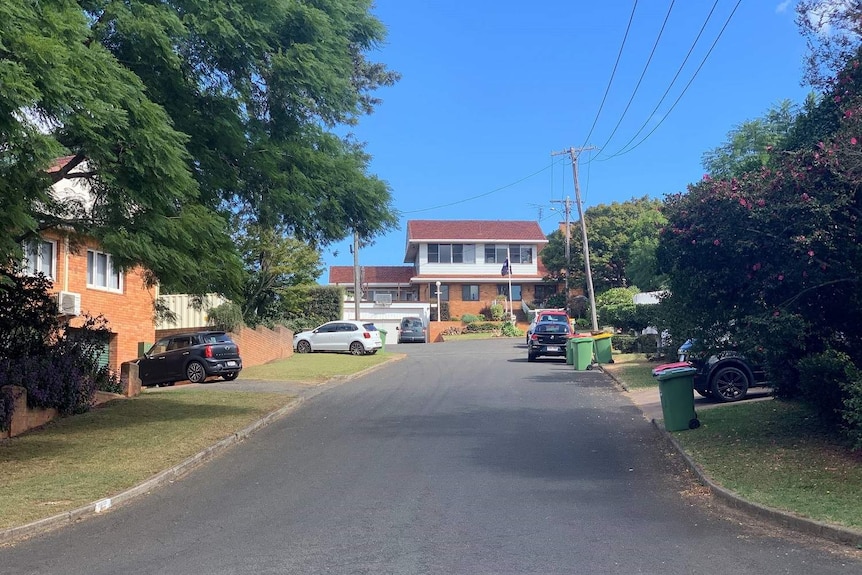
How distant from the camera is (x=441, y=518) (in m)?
7.89

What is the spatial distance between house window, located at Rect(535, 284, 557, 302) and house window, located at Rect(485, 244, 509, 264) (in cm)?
357

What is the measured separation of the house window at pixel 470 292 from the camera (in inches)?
2378

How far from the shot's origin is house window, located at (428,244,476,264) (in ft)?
200

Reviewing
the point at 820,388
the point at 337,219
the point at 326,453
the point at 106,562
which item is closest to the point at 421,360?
the point at 337,219

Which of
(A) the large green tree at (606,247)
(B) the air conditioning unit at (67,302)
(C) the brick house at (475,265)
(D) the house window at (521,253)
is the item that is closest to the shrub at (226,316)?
(B) the air conditioning unit at (67,302)

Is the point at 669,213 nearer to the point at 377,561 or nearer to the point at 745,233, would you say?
the point at 745,233

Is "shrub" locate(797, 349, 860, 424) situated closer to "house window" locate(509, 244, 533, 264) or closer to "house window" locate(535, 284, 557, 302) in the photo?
"house window" locate(535, 284, 557, 302)

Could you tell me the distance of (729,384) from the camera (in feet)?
52.7

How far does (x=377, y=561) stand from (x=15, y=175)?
5890 millimetres

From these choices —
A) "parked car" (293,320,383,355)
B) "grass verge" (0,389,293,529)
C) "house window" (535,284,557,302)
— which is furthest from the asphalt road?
"house window" (535,284,557,302)

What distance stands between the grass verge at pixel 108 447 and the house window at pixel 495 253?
43.0 meters

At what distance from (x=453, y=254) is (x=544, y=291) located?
742 cm

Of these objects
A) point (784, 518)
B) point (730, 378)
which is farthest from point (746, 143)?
point (784, 518)

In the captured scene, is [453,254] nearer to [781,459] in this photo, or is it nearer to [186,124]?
[186,124]
